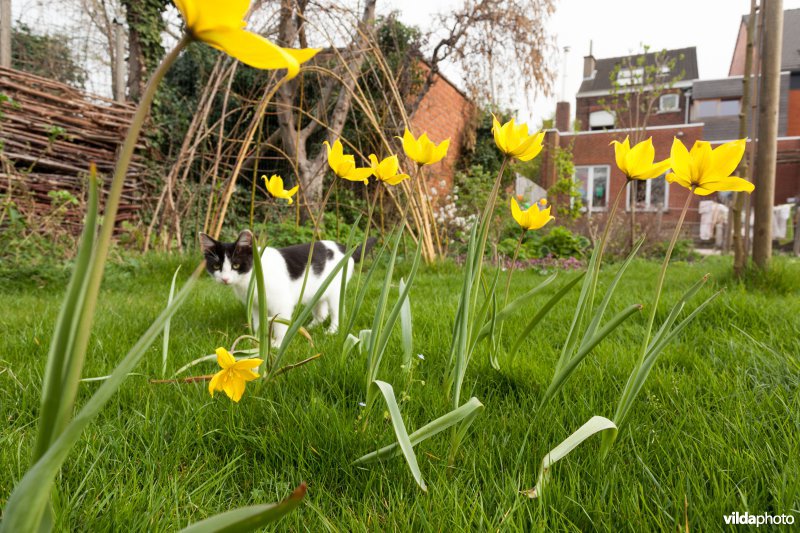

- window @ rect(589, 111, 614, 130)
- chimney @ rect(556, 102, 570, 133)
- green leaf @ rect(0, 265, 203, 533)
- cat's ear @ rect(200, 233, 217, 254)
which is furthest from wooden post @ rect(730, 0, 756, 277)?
window @ rect(589, 111, 614, 130)

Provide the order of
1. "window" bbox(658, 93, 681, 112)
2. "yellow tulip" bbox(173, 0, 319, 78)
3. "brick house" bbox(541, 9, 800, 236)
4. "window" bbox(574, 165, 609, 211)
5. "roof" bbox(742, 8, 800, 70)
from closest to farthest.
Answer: "yellow tulip" bbox(173, 0, 319, 78)
"brick house" bbox(541, 9, 800, 236)
"window" bbox(574, 165, 609, 211)
"roof" bbox(742, 8, 800, 70)
"window" bbox(658, 93, 681, 112)

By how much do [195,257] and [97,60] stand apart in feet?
23.2

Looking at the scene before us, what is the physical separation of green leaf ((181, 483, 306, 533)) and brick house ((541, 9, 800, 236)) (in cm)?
1458

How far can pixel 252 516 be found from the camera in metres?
0.40

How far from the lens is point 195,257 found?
13.5 ft

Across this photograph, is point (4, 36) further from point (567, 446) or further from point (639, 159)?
point (567, 446)

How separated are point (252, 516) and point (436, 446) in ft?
2.11

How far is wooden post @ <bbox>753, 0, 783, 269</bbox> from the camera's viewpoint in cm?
277

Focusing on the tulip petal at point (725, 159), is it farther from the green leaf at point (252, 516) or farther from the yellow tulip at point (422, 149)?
the green leaf at point (252, 516)

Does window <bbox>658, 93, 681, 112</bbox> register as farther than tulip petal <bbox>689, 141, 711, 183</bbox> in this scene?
Yes

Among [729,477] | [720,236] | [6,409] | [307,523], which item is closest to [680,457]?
[729,477]

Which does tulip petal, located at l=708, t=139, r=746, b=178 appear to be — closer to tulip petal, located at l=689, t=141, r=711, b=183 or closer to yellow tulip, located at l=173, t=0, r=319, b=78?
tulip petal, located at l=689, t=141, r=711, b=183

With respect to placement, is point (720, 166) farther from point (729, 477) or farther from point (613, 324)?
point (729, 477)

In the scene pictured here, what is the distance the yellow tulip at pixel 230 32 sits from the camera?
0.37 metres
